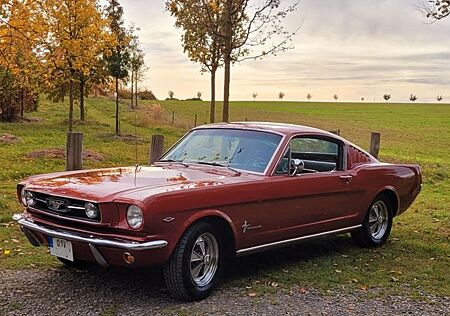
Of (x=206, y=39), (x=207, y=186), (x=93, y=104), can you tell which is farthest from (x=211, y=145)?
(x=93, y=104)

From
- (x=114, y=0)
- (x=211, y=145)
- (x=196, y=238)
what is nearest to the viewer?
(x=196, y=238)

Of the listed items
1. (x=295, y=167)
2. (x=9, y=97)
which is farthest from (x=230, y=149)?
(x=9, y=97)

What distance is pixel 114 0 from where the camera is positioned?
2430 cm

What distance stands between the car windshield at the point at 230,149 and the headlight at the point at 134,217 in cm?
160

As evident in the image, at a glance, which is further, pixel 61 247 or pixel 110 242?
pixel 61 247

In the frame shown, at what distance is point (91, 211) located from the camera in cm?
484

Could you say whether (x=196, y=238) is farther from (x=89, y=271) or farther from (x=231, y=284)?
(x=89, y=271)

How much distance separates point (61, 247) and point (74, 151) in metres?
3.08

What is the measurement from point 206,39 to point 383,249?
15.7 metres

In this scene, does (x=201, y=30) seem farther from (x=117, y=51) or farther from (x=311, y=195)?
(x=311, y=195)

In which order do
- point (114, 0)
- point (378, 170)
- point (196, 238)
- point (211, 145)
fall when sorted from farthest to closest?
point (114, 0), point (378, 170), point (211, 145), point (196, 238)

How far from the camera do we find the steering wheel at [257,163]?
239 inches

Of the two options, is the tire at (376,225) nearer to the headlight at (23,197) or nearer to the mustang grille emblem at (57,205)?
the mustang grille emblem at (57,205)

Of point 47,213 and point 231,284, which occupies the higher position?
point 47,213
